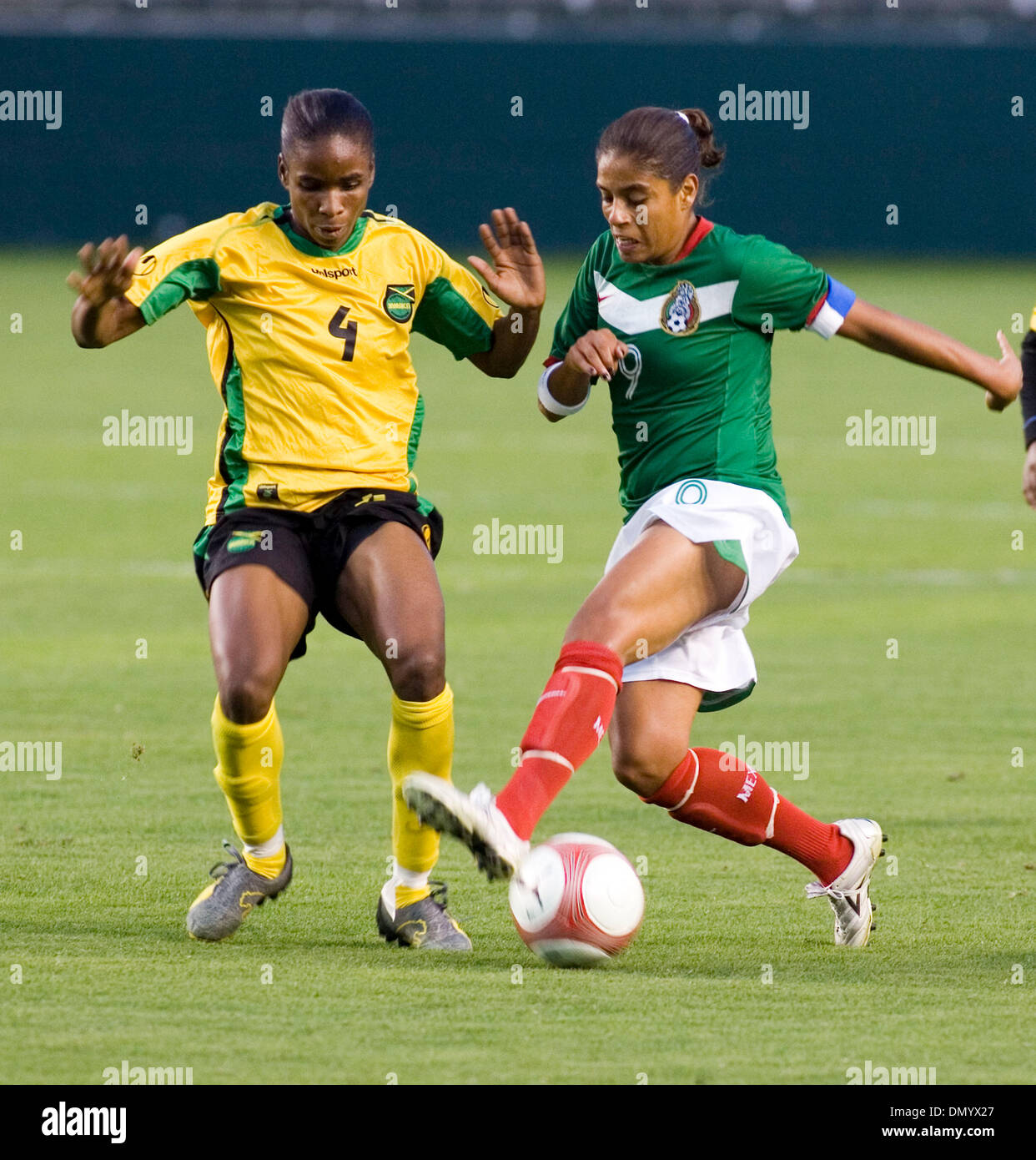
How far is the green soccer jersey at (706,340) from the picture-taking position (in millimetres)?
4926

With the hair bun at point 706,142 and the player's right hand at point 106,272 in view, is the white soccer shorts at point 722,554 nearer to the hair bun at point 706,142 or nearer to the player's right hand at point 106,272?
the hair bun at point 706,142

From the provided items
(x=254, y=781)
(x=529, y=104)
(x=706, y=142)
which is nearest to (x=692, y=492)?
(x=706, y=142)

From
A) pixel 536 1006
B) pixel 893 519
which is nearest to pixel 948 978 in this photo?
pixel 536 1006

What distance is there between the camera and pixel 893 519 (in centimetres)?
1340

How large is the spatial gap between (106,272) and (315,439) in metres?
0.69

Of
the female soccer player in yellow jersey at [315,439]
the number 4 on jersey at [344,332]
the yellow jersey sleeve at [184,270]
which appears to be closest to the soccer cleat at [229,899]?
the female soccer player in yellow jersey at [315,439]

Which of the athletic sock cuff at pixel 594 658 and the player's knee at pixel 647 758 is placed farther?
the player's knee at pixel 647 758

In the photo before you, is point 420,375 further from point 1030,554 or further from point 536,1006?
point 536,1006

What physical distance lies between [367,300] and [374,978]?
1.74m

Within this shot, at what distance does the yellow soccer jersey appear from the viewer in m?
5.07

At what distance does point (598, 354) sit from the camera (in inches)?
185

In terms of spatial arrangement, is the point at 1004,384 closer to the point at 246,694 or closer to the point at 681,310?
the point at 681,310

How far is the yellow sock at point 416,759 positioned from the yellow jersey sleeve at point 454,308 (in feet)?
3.17

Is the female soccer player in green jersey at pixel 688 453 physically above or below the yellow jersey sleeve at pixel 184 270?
below
